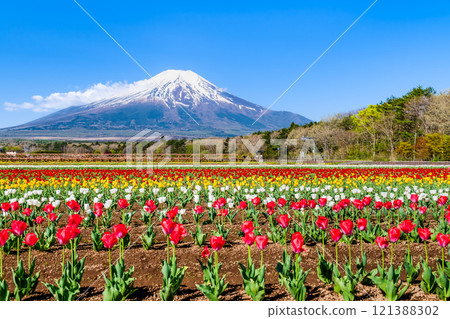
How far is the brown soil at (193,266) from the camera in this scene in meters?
3.88

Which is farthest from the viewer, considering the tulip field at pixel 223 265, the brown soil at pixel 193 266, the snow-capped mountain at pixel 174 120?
the snow-capped mountain at pixel 174 120

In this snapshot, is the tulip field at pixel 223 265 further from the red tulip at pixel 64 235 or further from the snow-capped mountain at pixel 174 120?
the snow-capped mountain at pixel 174 120

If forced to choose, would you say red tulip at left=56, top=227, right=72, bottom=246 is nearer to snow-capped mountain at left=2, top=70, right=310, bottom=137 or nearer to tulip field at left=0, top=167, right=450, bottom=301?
tulip field at left=0, top=167, right=450, bottom=301

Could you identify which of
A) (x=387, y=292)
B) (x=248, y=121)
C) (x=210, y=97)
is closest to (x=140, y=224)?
(x=387, y=292)

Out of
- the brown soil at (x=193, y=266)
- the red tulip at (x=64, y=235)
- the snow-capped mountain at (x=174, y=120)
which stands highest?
the snow-capped mountain at (x=174, y=120)

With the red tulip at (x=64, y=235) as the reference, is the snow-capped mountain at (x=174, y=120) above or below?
above

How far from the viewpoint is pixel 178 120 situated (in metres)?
180

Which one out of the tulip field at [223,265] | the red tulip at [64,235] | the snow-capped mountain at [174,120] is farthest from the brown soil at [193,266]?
the snow-capped mountain at [174,120]

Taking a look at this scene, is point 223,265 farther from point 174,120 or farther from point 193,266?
point 174,120

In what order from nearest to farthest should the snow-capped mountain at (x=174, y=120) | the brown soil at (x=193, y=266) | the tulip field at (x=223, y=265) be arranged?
the tulip field at (x=223, y=265), the brown soil at (x=193, y=266), the snow-capped mountain at (x=174, y=120)

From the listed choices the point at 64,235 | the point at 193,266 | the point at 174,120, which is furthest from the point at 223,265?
the point at 174,120

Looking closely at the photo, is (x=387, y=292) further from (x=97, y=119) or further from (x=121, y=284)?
(x=97, y=119)

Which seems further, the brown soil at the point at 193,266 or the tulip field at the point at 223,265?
the brown soil at the point at 193,266
